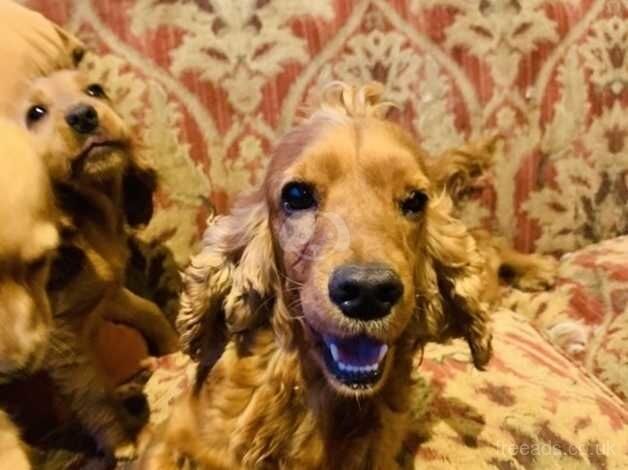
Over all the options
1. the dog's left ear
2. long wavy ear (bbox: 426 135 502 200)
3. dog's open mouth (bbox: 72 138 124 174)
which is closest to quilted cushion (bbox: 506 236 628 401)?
long wavy ear (bbox: 426 135 502 200)

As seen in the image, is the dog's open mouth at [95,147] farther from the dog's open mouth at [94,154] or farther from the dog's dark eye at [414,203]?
the dog's dark eye at [414,203]

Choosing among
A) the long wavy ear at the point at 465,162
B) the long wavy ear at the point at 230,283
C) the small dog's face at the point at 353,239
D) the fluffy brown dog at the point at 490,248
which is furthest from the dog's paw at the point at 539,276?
the long wavy ear at the point at 230,283

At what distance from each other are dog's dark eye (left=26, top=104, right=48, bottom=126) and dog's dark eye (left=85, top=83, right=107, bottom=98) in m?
0.10

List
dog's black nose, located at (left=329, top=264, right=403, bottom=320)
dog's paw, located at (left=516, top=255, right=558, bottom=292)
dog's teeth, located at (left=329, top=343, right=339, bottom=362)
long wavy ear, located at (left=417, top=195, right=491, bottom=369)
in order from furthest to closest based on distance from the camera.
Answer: dog's paw, located at (left=516, top=255, right=558, bottom=292)
long wavy ear, located at (left=417, top=195, right=491, bottom=369)
dog's teeth, located at (left=329, top=343, right=339, bottom=362)
dog's black nose, located at (left=329, top=264, right=403, bottom=320)

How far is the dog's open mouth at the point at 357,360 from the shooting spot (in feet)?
3.87

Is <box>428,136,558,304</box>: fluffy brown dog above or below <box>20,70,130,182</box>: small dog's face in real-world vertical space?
A: below

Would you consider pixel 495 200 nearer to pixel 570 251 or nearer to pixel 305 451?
pixel 570 251

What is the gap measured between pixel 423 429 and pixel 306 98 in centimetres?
71

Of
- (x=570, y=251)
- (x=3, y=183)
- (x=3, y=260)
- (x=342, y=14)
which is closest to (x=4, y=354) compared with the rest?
(x=3, y=260)

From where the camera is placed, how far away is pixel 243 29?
1.80 meters

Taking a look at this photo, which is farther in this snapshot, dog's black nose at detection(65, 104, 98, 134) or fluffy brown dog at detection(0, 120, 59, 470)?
dog's black nose at detection(65, 104, 98, 134)

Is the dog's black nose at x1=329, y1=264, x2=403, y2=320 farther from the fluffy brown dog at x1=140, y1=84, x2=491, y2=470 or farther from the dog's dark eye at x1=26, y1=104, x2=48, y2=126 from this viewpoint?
the dog's dark eye at x1=26, y1=104, x2=48, y2=126

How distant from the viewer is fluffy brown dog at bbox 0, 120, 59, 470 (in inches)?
49.8

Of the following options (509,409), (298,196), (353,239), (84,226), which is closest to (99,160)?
(84,226)
